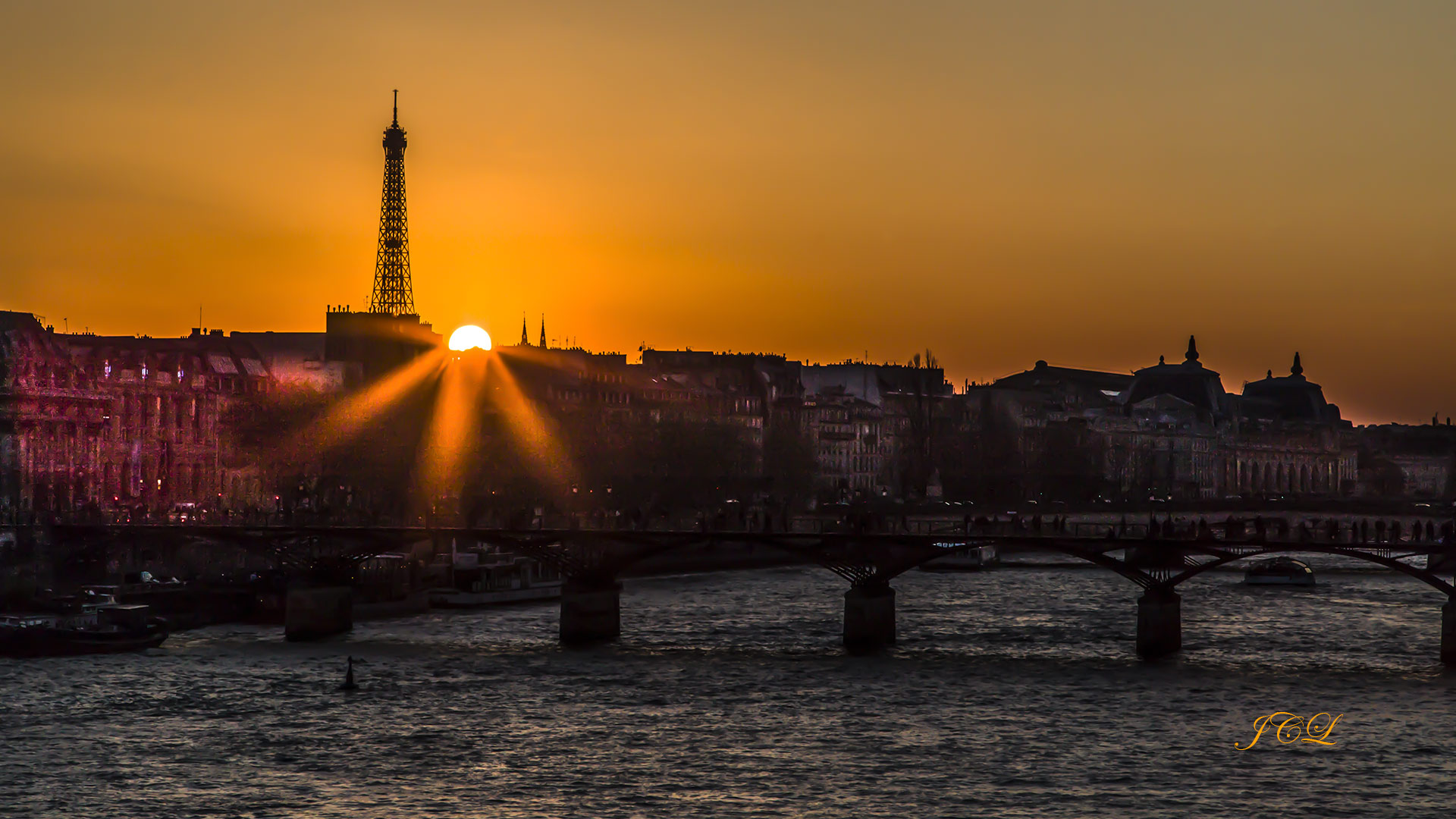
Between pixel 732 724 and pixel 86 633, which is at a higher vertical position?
pixel 86 633

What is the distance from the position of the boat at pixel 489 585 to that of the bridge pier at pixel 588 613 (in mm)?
18986

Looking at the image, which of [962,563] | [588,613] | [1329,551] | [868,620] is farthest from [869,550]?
[962,563]

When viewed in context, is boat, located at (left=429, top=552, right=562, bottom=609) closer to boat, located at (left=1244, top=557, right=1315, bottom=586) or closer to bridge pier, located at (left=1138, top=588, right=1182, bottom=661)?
bridge pier, located at (left=1138, top=588, right=1182, bottom=661)

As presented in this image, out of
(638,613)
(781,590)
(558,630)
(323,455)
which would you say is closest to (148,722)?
(558,630)

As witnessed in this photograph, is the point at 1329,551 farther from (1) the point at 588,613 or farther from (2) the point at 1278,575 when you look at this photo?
(2) the point at 1278,575

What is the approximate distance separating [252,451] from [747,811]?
8264cm

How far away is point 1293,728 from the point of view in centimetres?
5562

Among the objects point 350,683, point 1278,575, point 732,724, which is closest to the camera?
point 732,724

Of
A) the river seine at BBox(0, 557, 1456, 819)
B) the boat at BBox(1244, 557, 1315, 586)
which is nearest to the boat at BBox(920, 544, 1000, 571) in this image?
the boat at BBox(1244, 557, 1315, 586)

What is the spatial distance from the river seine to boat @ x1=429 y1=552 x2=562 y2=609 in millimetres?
11096

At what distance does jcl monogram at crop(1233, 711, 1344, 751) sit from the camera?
53.8 m

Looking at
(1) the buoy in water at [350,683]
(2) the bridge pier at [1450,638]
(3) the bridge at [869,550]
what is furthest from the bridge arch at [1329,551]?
(1) the buoy in water at [350,683]

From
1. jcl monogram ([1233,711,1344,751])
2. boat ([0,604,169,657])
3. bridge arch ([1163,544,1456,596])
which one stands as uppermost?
bridge arch ([1163,544,1456,596])

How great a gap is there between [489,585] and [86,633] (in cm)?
3021
